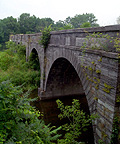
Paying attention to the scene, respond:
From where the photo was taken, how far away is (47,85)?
38.7ft

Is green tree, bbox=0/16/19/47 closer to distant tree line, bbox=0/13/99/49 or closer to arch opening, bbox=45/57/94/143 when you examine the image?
distant tree line, bbox=0/13/99/49

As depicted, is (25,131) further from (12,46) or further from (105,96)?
(12,46)

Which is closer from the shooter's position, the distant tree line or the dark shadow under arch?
the dark shadow under arch

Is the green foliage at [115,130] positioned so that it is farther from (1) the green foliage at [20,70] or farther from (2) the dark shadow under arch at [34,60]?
(2) the dark shadow under arch at [34,60]

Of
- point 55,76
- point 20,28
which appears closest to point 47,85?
point 55,76

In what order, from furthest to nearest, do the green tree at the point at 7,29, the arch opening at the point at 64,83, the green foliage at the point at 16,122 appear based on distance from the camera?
the green tree at the point at 7,29 → the arch opening at the point at 64,83 → the green foliage at the point at 16,122

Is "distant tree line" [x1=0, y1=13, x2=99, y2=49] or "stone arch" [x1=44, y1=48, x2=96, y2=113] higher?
"distant tree line" [x1=0, y1=13, x2=99, y2=49]

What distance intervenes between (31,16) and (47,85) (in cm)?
4747

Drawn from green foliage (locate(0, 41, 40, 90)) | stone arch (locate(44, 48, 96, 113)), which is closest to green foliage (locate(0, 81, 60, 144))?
stone arch (locate(44, 48, 96, 113))

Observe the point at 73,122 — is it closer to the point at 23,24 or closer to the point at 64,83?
the point at 64,83

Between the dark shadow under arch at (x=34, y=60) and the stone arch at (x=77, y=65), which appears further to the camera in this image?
the dark shadow under arch at (x=34, y=60)

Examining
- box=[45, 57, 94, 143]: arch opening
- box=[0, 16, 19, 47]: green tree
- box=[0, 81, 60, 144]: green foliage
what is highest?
box=[0, 16, 19, 47]: green tree

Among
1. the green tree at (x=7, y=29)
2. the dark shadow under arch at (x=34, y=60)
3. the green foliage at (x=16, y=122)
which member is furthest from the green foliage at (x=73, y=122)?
the green tree at (x=7, y=29)

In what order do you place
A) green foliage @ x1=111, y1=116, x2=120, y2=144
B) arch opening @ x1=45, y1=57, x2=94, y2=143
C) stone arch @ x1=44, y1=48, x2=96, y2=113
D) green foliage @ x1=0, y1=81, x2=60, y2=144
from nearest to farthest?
green foliage @ x1=0, y1=81, x2=60, y2=144 → green foliage @ x1=111, y1=116, x2=120, y2=144 → stone arch @ x1=44, y1=48, x2=96, y2=113 → arch opening @ x1=45, y1=57, x2=94, y2=143
